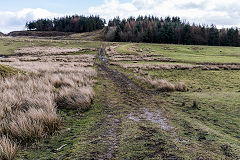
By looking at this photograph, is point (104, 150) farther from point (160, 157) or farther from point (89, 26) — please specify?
point (89, 26)

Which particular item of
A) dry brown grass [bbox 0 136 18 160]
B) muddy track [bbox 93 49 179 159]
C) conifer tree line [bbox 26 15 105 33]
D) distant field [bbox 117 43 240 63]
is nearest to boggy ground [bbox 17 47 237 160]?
muddy track [bbox 93 49 179 159]

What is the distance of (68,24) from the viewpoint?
165875 mm

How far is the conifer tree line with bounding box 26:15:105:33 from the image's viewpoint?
160750mm

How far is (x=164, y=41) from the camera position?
95.8 m

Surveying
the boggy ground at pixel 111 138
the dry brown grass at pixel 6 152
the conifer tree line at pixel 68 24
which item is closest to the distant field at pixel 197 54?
the boggy ground at pixel 111 138

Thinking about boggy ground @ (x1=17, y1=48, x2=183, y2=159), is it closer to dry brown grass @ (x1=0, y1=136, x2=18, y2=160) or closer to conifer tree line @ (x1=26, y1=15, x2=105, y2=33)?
dry brown grass @ (x1=0, y1=136, x2=18, y2=160)

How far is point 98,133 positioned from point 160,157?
196 centimetres

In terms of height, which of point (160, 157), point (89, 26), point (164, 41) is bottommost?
point (160, 157)

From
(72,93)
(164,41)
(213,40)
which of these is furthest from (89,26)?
(72,93)

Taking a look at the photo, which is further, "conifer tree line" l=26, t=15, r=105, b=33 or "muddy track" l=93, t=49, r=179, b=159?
"conifer tree line" l=26, t=15, r=105, b=33

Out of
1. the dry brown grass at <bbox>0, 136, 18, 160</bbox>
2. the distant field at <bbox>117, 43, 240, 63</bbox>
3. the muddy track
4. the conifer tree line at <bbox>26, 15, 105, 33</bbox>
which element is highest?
the conifer tree line at <bbox>26, 15, 105, 33</bbox>

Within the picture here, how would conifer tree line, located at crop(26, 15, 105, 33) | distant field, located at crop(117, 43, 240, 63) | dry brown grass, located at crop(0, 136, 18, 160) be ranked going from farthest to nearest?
conifer tree line, located at crop(26, 15, 105, 33) < distant field, located at crop(117, 43, 240, 63) < dry brown grass, located at crop(0, 136, 18, 160)

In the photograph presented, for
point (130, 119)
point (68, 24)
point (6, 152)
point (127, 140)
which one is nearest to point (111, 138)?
point (127, 140)

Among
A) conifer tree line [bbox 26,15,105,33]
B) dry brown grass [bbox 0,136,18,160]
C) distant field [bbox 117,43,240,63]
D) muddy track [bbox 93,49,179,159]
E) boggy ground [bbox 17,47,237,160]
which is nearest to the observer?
dry brown grass [bbox 0,136,18,160]
